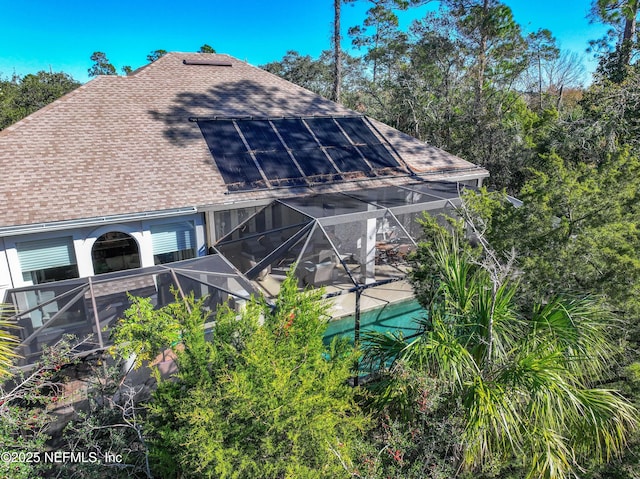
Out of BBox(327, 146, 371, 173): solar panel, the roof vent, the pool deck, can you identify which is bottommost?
the pool deck

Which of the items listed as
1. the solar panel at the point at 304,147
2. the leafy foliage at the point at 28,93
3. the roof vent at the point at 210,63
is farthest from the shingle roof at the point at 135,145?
the leafy foliage at the point at 28,93

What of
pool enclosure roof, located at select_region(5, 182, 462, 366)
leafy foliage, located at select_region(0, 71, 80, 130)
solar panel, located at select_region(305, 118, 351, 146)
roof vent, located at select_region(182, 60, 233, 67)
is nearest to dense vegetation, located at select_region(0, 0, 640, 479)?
pool enclosure roof, located at select_region(5, 182, 462, 366)

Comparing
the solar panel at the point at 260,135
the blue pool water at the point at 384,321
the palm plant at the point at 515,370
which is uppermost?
the solar panel at the point at 260,135

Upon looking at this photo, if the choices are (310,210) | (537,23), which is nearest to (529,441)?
(310,210)

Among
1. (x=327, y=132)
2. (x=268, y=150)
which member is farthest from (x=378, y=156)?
(x=268, y=150)

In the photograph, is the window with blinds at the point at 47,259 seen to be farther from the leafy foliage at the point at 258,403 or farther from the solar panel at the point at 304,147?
the solar panel at the point at 304,147

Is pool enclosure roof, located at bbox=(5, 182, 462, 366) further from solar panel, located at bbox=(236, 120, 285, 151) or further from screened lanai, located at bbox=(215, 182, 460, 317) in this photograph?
solar panel, located at bbox=(236, 120, 285, 151)

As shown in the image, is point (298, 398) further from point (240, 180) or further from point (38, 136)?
point (38, 136)
